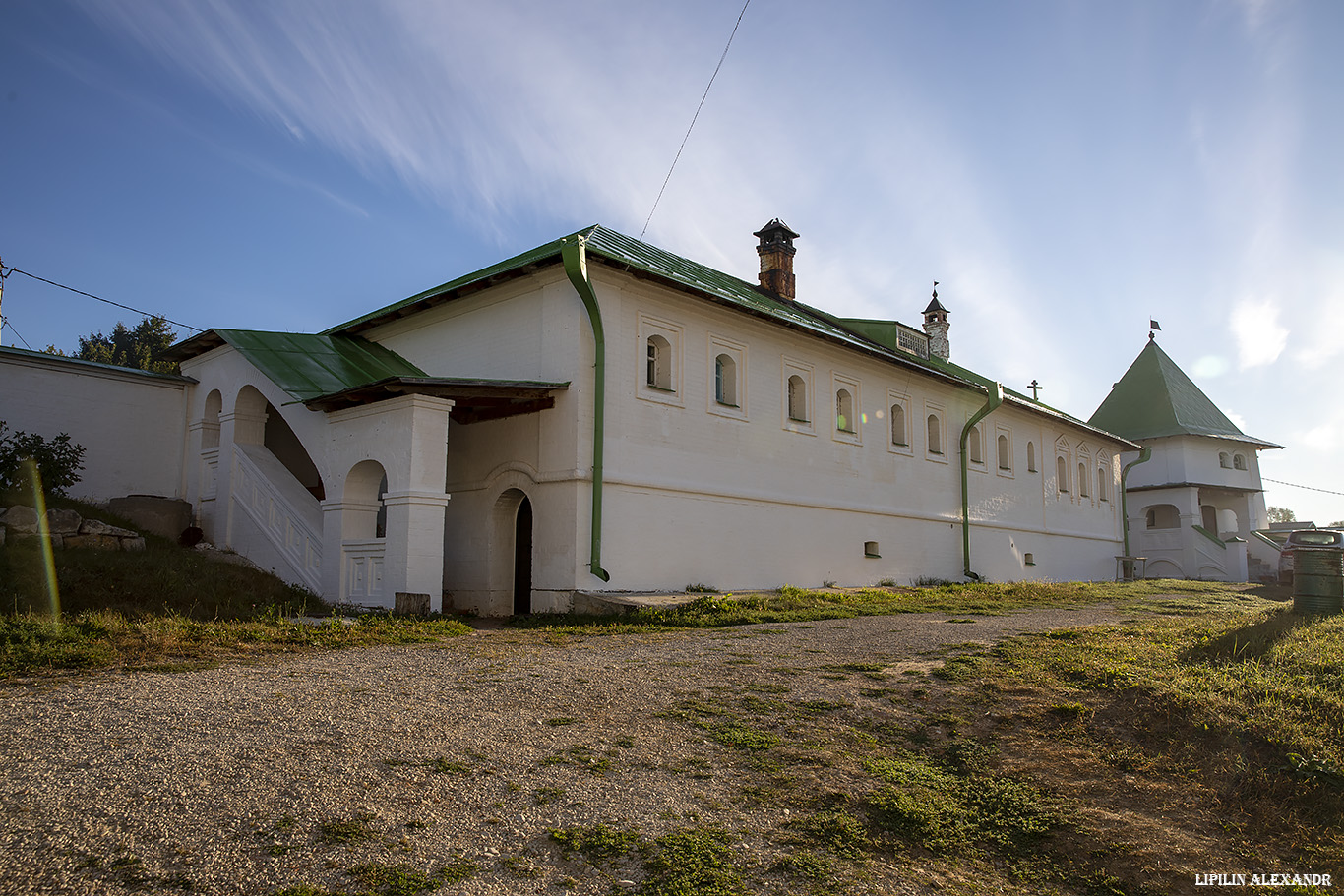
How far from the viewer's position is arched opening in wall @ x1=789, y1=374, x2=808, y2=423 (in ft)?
58.4

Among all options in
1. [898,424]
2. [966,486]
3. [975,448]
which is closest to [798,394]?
[898,424]

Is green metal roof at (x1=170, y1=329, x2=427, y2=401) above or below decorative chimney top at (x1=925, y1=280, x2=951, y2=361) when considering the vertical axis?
below

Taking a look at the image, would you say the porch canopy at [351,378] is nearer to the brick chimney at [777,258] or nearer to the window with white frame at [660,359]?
the window with white frame at [660,359]

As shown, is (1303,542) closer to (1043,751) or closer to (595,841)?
(1043,751)

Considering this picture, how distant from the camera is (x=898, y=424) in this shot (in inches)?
827

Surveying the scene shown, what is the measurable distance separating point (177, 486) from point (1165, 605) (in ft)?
55.7

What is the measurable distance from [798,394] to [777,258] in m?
6.79

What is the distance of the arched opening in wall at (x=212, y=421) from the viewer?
16562 mm

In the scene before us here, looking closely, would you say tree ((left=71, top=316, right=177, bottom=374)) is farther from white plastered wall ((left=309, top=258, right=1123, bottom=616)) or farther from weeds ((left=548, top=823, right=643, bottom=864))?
weeds ((left=548, top=823, right=643, bottom=864))

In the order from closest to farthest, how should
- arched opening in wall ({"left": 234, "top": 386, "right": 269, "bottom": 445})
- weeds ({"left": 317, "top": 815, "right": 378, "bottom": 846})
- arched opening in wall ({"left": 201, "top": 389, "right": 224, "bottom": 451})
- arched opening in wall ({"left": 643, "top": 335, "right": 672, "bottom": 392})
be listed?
weeds ({"left": 317, "top": 815, "right": 378, "bottom": 846}) < arched opening in wall ({"left": 643, "top": 335, "right": 672, "bottom": 392}) < arched opening in wall ({"left": 234, "top": 386, "right": 269, "bottom": 445}) < arched opening in wall ({"left": 201, "top": 389, "right": 224, "bottom": 451})

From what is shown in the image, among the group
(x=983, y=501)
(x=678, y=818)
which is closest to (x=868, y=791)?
(x=678, y=818)

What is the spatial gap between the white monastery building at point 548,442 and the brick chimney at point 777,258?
10.8 ft

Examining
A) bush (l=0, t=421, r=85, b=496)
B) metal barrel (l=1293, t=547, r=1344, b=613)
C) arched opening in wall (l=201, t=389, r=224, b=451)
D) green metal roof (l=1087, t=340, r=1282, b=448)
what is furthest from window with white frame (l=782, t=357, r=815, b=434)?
green metal roof (l=1087, t=340, r=1282, b=448)

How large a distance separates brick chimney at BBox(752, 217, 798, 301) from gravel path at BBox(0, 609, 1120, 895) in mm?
16952
